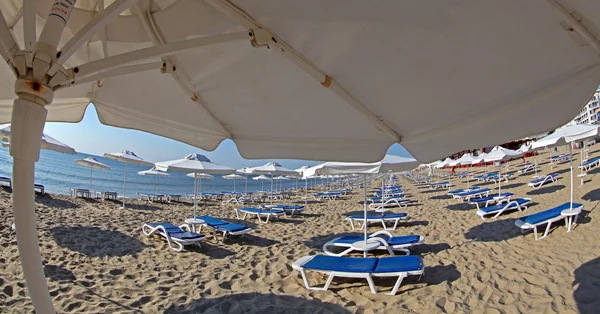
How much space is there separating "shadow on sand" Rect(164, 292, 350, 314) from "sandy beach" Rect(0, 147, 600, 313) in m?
0.01

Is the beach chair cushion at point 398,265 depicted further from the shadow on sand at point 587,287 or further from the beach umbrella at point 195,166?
the beach umbrella at point 195,166

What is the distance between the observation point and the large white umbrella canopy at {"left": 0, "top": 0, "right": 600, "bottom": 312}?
1053mm

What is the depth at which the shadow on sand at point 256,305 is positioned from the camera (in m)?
3.55

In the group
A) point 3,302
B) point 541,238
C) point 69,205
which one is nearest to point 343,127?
point 3,302

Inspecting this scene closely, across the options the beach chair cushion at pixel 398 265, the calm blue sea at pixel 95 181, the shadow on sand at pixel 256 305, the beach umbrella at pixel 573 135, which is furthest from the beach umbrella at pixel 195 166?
the calm blue sea at pixel 95 181

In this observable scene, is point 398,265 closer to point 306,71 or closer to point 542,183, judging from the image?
point 306,71

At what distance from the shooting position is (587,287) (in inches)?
139

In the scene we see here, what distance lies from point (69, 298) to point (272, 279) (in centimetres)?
262

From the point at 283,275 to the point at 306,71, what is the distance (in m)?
3.98

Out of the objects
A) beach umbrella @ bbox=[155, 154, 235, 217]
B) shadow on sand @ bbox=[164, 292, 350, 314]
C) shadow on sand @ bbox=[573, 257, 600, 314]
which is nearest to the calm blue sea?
beach umbrella @ bbox=[155, 154, 235, 217]

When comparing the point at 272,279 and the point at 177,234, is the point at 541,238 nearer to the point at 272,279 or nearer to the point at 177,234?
the point at 272,279

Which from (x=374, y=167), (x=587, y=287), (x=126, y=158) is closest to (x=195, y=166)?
(x=374, y=167)

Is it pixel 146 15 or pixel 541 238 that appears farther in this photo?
pixel 541 238

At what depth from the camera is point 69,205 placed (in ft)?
40.0
